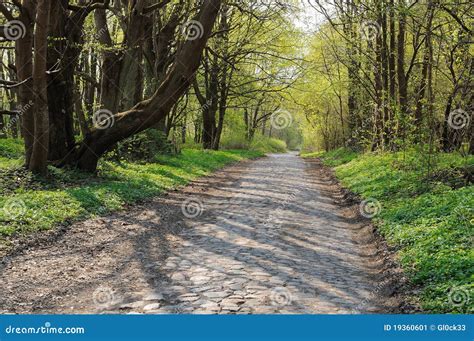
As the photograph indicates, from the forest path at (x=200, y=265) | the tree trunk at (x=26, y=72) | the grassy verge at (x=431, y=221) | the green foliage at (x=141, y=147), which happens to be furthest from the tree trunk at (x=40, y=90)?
the grassy verge at (x=431, y=221)

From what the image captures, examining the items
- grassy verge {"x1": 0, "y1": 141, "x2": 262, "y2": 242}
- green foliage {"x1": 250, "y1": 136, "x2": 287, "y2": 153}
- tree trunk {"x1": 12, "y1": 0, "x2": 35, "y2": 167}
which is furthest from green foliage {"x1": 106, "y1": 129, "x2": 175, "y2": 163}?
green foliage {"x1": 250, "y1": 136, "x2": 287, "y2": 153}

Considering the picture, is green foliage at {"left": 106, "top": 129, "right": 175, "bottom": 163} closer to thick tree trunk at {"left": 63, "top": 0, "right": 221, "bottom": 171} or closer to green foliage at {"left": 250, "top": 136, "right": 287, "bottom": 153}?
thick tree trunk at {"left": 63, "top": 0, "right": 221, "bottom": 171}

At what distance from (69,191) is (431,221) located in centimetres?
764

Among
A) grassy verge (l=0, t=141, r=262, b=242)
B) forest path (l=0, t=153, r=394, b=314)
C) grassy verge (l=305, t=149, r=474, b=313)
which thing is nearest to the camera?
forest path (l=0, t=153, r=394, b=314)

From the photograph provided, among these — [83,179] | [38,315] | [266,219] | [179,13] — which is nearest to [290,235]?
[266,219]

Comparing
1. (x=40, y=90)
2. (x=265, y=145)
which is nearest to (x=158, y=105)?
(x=40, y=90)

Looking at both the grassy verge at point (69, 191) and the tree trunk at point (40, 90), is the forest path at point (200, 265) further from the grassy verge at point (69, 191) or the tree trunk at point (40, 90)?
the tree trunk at point (40, 90)

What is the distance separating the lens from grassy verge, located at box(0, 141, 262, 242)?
886 cm

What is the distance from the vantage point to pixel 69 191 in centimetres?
1129

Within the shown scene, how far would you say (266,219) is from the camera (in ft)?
36.3

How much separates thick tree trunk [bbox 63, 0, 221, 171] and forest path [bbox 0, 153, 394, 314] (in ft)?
9.12

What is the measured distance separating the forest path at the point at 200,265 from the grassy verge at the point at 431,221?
55cm

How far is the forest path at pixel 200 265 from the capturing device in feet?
18.7

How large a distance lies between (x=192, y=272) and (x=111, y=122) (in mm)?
8364
